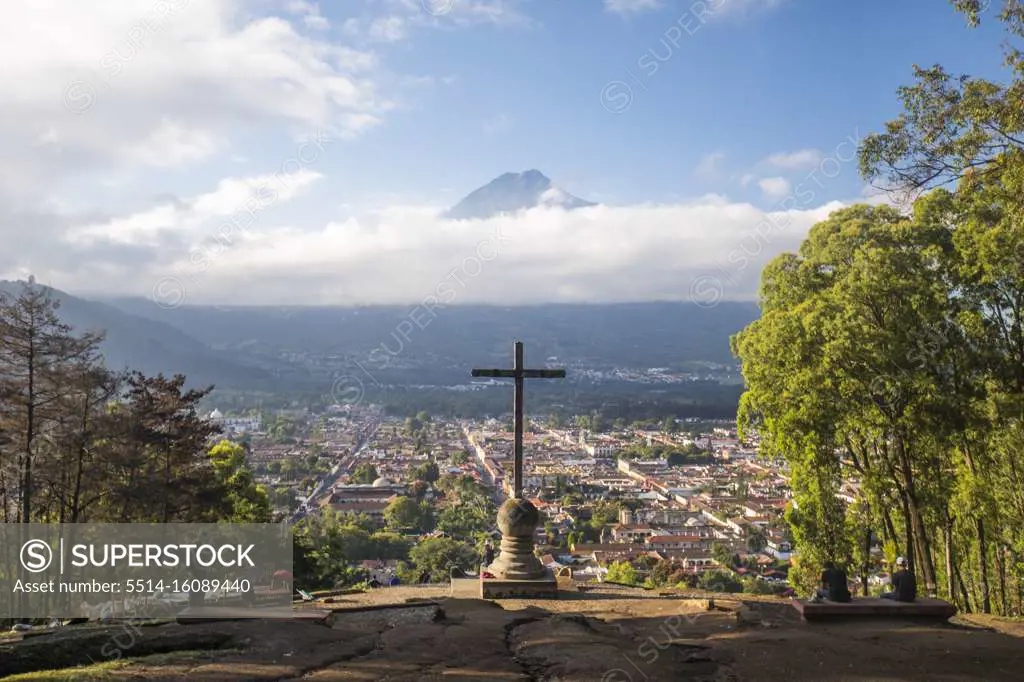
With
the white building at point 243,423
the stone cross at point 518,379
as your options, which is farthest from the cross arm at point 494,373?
the white building at point 243,423

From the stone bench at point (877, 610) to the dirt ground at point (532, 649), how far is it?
0.79ft

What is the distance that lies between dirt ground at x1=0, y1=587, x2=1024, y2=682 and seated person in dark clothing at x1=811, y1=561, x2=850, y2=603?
0.52 m

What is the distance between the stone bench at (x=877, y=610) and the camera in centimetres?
921

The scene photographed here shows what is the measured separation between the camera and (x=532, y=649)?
770 centimetres

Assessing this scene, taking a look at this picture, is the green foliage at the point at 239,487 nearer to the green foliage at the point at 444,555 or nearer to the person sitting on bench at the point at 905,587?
the green foliage at the point at 444,555

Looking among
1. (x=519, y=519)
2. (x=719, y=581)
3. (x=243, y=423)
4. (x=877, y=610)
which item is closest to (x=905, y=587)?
(x=877, y=610)

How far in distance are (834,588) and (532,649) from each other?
4.55 m

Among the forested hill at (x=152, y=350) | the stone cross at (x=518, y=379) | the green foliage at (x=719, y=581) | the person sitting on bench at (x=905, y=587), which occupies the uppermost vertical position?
the forested hill at (x=152, y=350)

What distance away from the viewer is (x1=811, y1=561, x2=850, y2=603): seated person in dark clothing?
9.48 metres

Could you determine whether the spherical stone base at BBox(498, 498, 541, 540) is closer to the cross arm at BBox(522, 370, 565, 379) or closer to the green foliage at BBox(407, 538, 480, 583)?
the cross arm at BBox(522, 370, 565, 379)

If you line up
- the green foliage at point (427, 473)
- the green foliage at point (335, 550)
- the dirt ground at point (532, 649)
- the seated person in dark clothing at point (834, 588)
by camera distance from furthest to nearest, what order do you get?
the green foliage at point (427, 473), the green foliage at point (335, 550), the seated person in dark clothing at point (834, 588), the dirt ground at point (532, 649)

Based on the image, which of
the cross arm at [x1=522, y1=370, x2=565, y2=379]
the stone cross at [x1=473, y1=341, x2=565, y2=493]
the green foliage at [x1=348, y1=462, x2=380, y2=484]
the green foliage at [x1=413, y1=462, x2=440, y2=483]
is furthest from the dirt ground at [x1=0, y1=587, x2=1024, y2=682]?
the green foliage at [x1=348, y1=462, x2=380, y2=484]

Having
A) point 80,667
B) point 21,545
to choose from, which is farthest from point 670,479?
point 80,667

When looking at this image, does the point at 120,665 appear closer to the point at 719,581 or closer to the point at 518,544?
the point at 518,544
